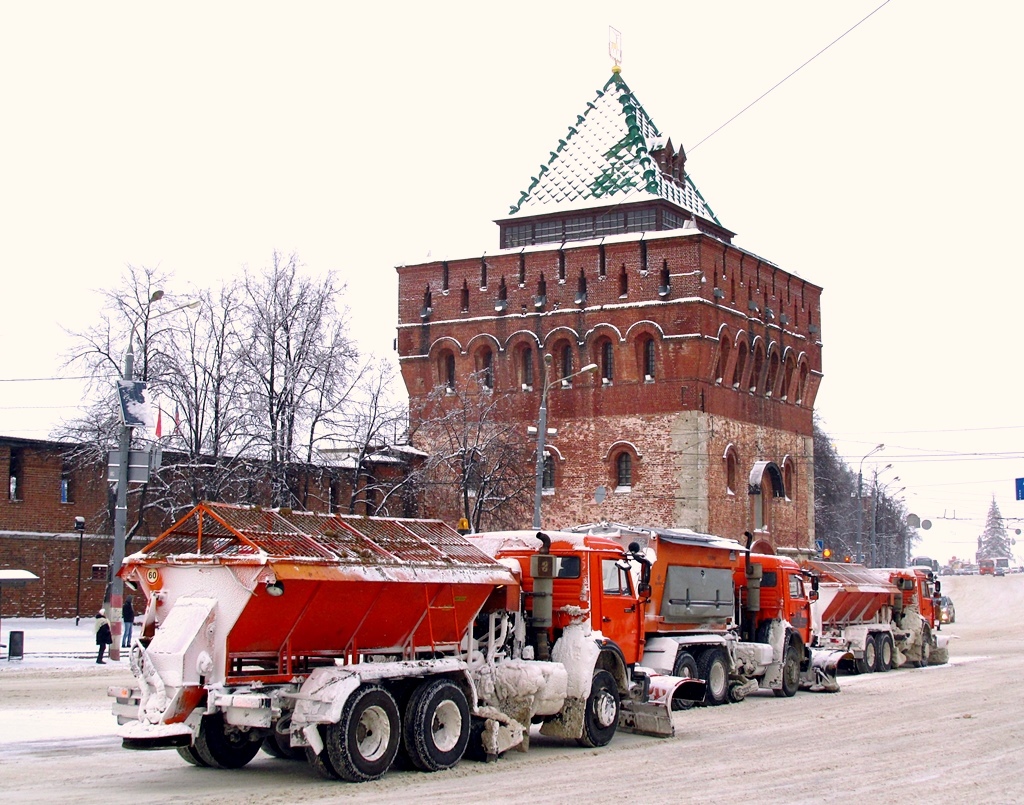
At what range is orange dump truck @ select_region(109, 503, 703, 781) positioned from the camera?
13.5 m

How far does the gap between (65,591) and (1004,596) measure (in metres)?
71.9

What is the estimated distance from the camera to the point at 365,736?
14.2 m

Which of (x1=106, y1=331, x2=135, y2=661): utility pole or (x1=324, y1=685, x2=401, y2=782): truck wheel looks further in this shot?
(x1=106, y1=331, x2=135, y2=661): utility pole

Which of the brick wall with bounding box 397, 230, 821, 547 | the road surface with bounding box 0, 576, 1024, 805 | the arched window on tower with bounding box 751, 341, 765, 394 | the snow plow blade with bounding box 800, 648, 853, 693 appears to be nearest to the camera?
the road surface with bounding box 0, 576, 1024, 805

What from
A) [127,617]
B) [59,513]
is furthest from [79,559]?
[127,617]

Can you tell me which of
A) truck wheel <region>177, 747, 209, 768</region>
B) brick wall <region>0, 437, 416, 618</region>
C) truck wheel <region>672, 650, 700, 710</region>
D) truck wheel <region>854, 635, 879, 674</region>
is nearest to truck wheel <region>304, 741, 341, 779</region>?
truck wheel <region>177, 747, 209, 768</region>

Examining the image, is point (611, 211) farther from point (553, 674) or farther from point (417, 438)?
point (553, 674)

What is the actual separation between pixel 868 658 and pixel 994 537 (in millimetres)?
160224

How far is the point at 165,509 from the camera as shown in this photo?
4391cm

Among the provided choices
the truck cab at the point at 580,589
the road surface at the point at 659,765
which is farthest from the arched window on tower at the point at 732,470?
the truck cab at the point at 580,589

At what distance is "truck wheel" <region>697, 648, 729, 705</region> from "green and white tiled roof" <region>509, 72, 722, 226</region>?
33.3 m

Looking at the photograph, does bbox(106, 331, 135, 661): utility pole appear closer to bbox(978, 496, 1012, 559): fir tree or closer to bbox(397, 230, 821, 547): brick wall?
bbox(397, 230, 821, 547): brick wall

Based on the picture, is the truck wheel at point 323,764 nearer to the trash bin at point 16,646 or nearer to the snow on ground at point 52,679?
the snow on ground at point 52,679

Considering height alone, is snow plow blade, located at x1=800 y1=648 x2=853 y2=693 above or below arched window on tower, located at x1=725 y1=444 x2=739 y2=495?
below
